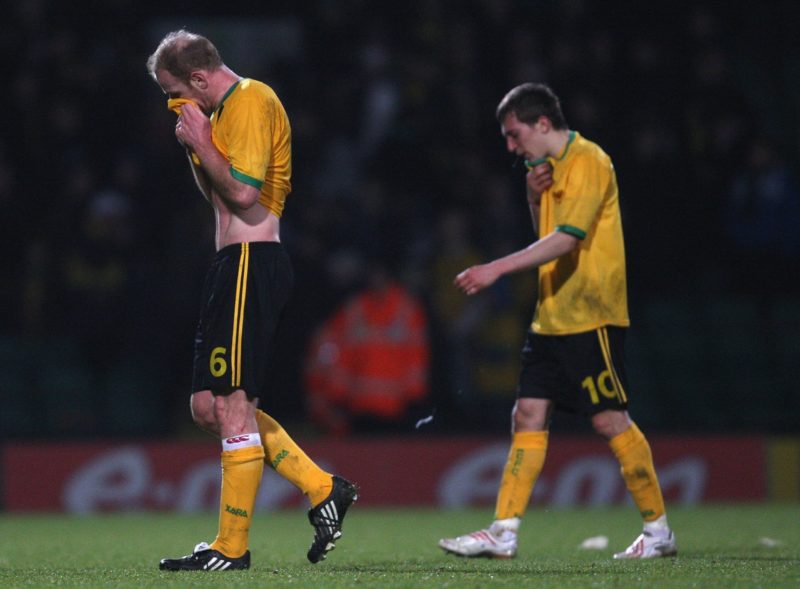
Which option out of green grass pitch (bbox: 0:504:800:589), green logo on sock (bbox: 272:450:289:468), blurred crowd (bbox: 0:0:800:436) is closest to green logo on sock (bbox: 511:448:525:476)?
green grass pitch (bbox: 0:504:800:589)

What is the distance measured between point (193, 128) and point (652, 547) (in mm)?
2482

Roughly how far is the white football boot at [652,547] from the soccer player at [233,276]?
1301 millimetres

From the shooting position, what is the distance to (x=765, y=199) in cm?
1141

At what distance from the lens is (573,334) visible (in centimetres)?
557

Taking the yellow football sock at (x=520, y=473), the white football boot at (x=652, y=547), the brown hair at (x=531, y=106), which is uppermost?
the brown hair at (x=531, y=106)

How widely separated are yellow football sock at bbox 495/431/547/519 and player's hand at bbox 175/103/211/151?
1872 mm

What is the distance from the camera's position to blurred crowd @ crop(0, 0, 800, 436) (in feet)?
34.8

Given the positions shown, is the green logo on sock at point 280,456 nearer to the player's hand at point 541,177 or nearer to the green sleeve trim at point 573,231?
the green sleeve trim at point 573,231

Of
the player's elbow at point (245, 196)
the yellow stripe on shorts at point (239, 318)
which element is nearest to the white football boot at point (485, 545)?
the yellow stripe on shorts at point (239, 318)

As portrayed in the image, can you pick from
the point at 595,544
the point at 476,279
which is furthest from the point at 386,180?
the point at 476,279

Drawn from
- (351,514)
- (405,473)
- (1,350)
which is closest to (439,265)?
(405,473)

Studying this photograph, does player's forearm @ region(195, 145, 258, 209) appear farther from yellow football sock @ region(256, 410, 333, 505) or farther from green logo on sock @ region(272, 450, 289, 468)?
green logo on sock @ region(272, 450, 289, 468)

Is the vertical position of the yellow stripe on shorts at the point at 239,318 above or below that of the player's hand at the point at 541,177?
below

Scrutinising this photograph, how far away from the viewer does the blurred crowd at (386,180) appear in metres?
10.6
